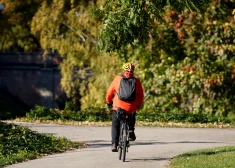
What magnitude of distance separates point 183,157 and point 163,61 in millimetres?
16682

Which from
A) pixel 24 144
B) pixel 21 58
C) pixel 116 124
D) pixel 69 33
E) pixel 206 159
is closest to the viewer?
pixel 206 159

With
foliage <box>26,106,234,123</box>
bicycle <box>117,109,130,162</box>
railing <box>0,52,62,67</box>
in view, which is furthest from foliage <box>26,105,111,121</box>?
railing <box>0,52,62,67</box>

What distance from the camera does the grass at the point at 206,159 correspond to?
13.5 meters

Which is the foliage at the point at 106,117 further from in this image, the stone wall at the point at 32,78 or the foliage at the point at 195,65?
the stone wall at the point at 32,78

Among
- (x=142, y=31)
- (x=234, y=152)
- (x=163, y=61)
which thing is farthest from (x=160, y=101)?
(x=234, y=152)

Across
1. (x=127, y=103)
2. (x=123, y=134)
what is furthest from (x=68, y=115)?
(x=127, y=103)

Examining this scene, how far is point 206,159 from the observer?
14.3 meters

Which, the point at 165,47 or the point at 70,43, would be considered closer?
the point at 165,47

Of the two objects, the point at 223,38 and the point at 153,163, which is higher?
the point at 223,38

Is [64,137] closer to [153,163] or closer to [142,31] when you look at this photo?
[142,31]

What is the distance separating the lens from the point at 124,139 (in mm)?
14867

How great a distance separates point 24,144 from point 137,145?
2.28m

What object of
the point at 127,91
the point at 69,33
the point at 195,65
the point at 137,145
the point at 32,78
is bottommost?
the point at 32,78

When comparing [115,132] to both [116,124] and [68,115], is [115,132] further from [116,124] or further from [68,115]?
[68,115]
